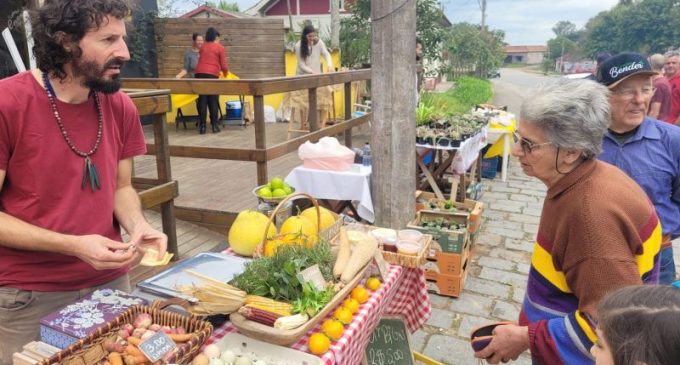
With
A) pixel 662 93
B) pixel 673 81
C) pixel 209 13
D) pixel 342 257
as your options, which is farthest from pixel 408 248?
pixel 209 13

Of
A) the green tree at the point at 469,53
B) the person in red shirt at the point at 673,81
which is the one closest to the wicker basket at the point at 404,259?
the person in red shirt at the point at 673,81

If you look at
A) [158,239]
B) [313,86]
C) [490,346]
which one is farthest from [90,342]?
[313,86]

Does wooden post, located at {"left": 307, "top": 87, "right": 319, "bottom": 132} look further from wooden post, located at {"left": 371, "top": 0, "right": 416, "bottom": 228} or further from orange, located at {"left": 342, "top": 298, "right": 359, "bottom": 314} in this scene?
orange, located at {"left": 342, "top": 298, "right": 359, "bottom": 314}

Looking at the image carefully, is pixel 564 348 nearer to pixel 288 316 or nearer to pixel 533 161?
pixel 533 161

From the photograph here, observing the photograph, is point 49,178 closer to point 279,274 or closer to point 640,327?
point 279,274

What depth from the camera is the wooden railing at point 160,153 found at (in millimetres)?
3150

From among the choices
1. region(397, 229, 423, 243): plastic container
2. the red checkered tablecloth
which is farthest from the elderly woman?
region(397, 229, 423, 243): plastic container

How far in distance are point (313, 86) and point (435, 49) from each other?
10015mm

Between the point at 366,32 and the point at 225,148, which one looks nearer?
the point at 225,148

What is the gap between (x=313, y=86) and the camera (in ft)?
17.4

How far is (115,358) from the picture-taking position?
141 centimetres

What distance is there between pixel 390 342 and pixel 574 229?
1401 millimetres

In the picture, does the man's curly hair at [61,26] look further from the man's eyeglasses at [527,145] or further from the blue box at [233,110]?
the blue box at [233,110]

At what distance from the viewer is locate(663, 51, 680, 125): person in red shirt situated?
6.89 m
